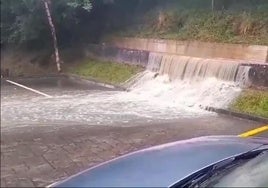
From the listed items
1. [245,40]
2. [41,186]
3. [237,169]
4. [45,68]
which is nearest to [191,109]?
[245,40]

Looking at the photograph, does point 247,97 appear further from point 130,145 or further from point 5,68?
point 5,68

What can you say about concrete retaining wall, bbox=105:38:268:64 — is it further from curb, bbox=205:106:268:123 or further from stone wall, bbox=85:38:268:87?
curb, bbox=205:106:268:123

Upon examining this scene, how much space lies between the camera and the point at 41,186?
319 centimetres

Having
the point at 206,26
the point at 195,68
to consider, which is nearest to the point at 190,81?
the point at 195,68

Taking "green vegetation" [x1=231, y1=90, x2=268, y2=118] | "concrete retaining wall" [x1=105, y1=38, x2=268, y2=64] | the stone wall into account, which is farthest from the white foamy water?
"concrete retaining wall" [x1=105, y1=38, x2=268, y2=64]

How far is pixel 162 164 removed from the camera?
131 centimetres

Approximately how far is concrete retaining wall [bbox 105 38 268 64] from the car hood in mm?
6375

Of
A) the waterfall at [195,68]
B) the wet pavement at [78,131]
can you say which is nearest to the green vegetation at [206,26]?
the waterfall at [195,68]

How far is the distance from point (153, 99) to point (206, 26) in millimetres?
2650

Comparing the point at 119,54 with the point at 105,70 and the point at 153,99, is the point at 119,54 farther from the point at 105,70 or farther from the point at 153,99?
the point at 153,99

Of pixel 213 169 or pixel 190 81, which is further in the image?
pixel 190 81

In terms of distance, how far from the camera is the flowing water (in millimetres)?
6688

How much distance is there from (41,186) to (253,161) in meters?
2.08

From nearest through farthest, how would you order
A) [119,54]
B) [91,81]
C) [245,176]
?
[245,176] → [91,81] → [119,54]
